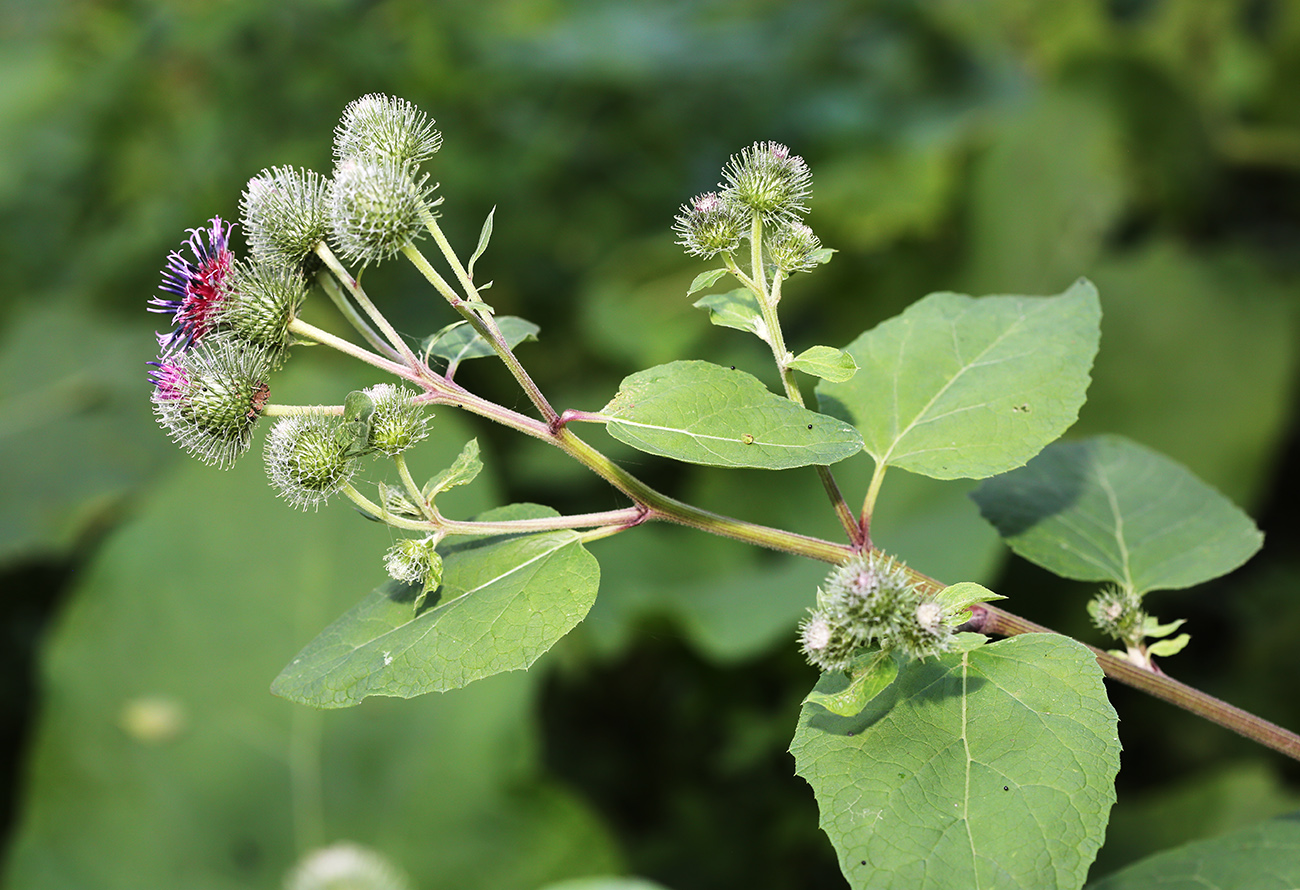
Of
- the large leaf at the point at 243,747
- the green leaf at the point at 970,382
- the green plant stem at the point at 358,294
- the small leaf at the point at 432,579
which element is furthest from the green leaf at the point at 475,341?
the large leaf at the point at 243,747

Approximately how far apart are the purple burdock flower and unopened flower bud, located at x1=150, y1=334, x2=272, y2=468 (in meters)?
0.03

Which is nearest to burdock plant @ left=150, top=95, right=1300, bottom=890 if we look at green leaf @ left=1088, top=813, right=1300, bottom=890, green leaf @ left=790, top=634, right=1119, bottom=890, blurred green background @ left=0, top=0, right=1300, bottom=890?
green leaf @ left=790, top=634, right=1119, bottom=890

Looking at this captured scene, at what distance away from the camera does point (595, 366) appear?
5637mm

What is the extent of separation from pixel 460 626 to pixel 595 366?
442 centimetres

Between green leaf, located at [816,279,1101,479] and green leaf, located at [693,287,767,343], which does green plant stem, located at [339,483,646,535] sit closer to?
green leaf, located at [693,287,767,343]

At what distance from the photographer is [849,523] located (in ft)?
4.46

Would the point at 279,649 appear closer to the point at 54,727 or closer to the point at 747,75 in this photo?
the point at 54,727

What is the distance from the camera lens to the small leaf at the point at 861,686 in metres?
1.12

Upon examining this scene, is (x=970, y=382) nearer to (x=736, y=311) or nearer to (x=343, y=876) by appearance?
(x=736, y=311)

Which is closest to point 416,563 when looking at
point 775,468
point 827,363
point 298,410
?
point 298,410

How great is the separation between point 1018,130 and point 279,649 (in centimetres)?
439

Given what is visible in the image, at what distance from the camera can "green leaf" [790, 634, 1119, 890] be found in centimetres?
109

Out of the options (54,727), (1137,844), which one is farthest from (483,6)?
(1137,844)

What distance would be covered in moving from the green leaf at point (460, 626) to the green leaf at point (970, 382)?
53 cm
